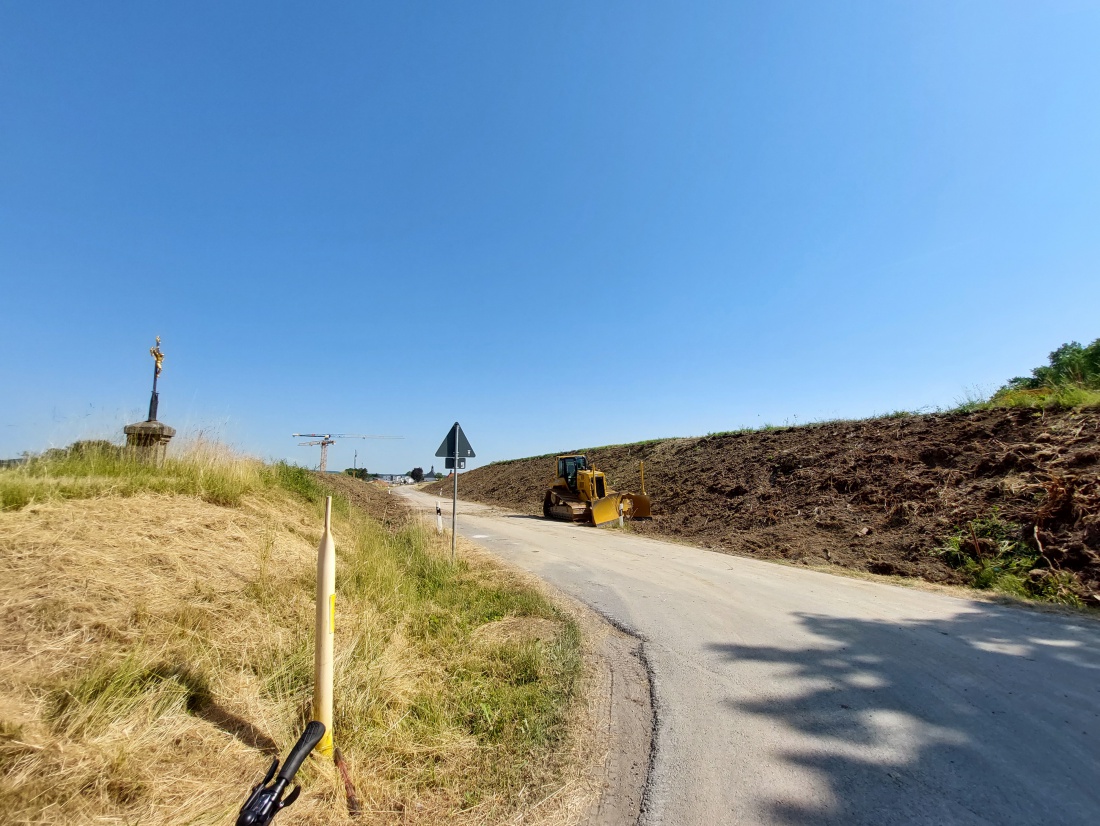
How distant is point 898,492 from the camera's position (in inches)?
462

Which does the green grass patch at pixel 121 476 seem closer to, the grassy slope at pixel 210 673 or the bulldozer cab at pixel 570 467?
the grassy slope at pixel 210 673

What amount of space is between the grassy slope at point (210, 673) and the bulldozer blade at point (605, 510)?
1101 cm

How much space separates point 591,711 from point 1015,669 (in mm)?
3747

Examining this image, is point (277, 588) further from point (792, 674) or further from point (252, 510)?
point (792, 674)

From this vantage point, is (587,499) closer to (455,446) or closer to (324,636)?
(455,446)

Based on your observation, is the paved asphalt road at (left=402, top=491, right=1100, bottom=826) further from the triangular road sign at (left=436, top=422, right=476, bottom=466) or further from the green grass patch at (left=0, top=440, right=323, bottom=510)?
the green grass patch at (left=0, top=440, right=323, bottom=510)

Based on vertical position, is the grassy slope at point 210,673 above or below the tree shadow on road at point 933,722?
above

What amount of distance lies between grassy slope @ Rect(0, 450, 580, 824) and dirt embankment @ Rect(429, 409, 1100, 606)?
7826 mm

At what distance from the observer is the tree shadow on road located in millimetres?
2629

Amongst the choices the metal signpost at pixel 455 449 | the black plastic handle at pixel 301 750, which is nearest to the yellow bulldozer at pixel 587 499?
the metal signpost at pixel 455 449

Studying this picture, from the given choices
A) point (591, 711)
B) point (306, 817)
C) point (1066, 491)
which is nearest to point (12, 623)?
point (306, 817)

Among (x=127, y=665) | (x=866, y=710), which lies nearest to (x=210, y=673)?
(x=127, y=665)

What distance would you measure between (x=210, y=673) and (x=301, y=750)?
1428 millimetres

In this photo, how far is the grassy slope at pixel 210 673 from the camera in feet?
7.77
